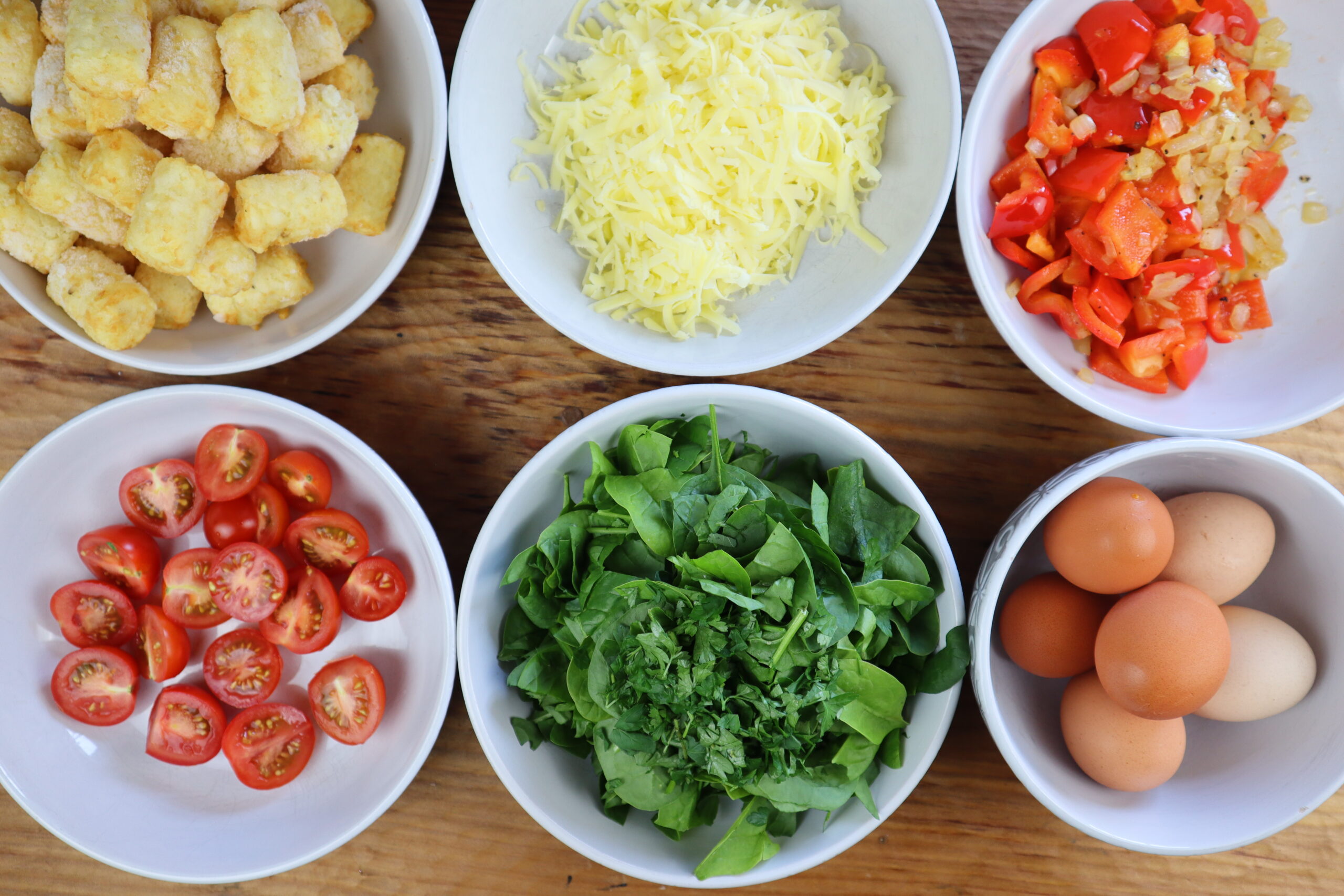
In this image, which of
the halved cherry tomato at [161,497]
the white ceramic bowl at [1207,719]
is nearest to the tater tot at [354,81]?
the halved cherry tomato at [161,497]

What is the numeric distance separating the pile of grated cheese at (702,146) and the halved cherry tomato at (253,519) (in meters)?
0.65

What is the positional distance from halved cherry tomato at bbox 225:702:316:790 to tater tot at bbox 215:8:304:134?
38.4 inches

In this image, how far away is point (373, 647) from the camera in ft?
5.05

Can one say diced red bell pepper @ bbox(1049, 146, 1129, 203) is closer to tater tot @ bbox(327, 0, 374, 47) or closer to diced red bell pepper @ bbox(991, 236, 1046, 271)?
diced red bell pepper @ bbox(991, 236, 1046, 271)

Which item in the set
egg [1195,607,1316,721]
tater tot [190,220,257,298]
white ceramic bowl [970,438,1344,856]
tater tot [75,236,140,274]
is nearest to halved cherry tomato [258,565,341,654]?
tater tot [190,220,257,298]

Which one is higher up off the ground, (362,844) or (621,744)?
(621,744)

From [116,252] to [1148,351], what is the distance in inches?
66.2

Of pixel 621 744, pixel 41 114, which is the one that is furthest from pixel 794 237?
pixel 41 114

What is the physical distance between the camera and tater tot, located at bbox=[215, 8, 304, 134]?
123cm

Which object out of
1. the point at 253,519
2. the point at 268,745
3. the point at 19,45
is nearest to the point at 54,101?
the point at 19,45

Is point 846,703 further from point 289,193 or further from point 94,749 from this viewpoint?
point 94,749

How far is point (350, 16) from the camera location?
1.34m

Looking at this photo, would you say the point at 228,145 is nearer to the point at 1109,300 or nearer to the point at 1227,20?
the point at 1109,300

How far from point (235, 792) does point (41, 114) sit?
45.5 inches
